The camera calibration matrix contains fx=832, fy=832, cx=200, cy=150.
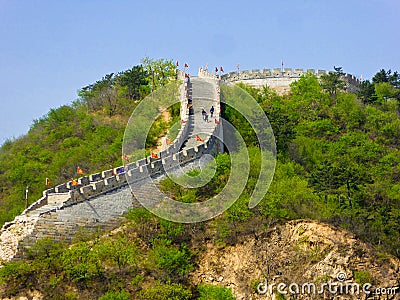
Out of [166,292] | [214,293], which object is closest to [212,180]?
[214,293]

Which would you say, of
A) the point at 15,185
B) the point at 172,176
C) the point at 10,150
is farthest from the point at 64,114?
the point at 172,176

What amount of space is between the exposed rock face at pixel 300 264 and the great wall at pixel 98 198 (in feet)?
14.6

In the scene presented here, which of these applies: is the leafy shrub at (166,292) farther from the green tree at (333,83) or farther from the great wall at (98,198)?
the green tree at (333,83)

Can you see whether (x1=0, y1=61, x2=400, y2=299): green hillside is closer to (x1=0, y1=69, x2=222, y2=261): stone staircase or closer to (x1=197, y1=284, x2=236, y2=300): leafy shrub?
(x1=197, y1=284, x2=236, y2=300): leafy shrub

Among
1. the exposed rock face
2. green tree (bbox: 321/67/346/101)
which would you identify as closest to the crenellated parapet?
green tree (bbox: 321/67/346/101)

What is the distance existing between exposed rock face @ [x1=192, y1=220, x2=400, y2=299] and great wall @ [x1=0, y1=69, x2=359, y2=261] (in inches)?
175

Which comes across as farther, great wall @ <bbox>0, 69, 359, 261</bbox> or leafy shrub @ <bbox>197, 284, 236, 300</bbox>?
great wall @ <bbox>0, 69, 359, 261</bbox>

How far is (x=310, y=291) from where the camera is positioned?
1294 inches

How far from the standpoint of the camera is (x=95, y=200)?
1383 inches

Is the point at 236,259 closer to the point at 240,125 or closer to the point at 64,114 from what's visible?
the point at 240,125

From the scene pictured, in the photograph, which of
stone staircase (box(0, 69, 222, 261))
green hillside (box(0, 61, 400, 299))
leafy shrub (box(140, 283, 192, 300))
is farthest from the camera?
stone staircase (box(0, 69, 222, 261))

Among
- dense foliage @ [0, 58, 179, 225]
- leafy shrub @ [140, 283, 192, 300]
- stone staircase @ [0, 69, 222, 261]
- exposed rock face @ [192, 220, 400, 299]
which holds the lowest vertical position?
leafy shrub @ [140, 283, 192, 300]

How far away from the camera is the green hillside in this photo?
3231 cm

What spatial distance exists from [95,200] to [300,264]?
353 inches
